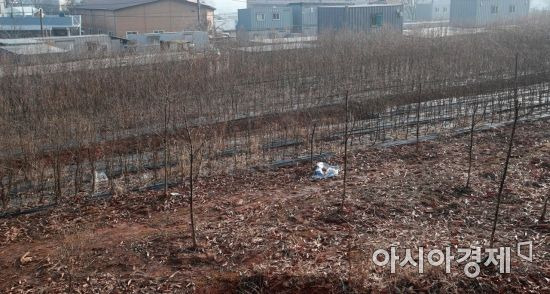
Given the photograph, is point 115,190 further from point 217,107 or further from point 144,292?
point 217,107

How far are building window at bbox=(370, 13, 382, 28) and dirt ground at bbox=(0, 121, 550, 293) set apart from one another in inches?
672

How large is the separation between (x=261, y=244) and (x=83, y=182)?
3.10 meters

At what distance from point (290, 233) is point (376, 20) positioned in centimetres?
1990

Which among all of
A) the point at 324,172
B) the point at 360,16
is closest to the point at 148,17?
the point at 360,16

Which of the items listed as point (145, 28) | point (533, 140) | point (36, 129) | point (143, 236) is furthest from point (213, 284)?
point (145, 28)

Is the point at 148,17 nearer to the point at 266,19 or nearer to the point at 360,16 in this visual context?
the point at 266,19

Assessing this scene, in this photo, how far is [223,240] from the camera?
508cm

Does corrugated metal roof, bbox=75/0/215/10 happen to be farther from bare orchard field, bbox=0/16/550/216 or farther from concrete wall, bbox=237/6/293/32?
bare orchard field, bbox=0/16/550/216

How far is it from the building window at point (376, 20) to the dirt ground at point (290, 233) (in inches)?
672

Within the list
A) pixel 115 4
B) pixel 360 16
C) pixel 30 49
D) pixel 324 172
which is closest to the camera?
pixel 324 172

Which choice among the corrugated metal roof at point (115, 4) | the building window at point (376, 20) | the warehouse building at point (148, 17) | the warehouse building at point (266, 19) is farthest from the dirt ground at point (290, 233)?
the corrugated metal roof at point (115, 4)

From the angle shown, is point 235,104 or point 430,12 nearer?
point 235,104

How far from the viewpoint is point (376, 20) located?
77.6 feet

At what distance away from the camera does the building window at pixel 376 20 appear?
23562 mm
